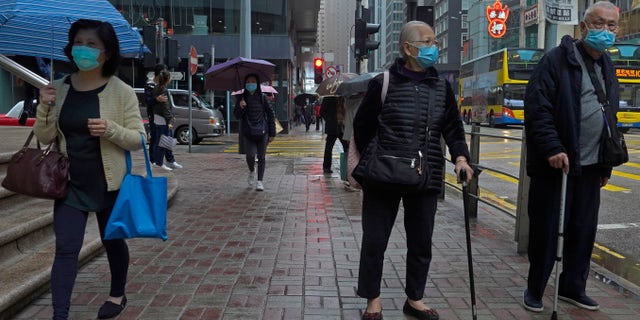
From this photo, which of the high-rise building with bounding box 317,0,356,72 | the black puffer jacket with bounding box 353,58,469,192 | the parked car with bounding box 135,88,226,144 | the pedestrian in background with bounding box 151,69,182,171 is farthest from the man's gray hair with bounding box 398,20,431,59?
the high-rise building with bounding box 317,0,356,72

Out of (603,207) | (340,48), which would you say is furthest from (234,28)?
(340,48)

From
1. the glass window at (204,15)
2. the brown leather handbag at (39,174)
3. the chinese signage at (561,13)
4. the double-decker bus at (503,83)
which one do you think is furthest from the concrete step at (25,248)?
the chinese signage at (561,13)

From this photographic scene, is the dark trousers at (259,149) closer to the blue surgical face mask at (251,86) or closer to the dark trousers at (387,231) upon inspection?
the blue surgical face mask at (251,86)

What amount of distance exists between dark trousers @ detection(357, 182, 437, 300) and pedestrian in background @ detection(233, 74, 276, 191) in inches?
211

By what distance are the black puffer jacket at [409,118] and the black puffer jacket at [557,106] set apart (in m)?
0.49

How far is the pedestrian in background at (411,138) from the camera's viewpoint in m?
3.35

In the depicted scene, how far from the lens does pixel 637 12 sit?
39.6m

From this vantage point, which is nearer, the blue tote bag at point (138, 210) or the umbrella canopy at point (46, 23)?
the blue tote bag at point (138, 210)

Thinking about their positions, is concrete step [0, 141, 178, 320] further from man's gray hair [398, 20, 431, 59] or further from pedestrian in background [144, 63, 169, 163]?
pedestrian in background [144, 63, 169, 163]

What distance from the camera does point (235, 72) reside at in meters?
10.1

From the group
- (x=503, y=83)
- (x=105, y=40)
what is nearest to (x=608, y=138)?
(x=105, y=40)

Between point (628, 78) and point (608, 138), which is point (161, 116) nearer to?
→ point (608, 138)

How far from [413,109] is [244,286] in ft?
6.07

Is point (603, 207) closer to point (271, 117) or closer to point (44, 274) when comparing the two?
point (271, 117)
